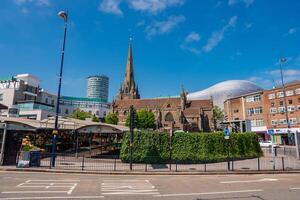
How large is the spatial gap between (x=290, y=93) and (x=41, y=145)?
54505 mm

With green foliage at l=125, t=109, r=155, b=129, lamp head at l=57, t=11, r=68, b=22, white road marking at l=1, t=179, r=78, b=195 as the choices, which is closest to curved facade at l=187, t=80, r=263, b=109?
green foliage at l=125, t=109, r=155, b=129

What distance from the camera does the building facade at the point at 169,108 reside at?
95.2 m

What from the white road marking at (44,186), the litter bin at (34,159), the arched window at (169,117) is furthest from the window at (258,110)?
the white road marking at (44,186)

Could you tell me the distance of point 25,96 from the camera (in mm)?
99938

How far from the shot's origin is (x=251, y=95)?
6669 cm

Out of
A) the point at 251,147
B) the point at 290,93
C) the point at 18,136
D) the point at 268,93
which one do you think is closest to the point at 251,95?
the point at 268,93

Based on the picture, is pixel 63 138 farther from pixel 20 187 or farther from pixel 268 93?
pixel 268 93

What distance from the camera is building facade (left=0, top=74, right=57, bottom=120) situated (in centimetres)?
8431

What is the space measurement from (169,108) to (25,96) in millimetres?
60114

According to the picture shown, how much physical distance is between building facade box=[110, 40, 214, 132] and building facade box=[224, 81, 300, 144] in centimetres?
2513

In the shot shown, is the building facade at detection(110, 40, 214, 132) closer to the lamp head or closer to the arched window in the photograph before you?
the arched window

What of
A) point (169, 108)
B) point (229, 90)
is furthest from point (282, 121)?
point (229, 90)

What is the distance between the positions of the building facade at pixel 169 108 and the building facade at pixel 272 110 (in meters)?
25.1

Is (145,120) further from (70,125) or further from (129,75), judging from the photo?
(70,125)
